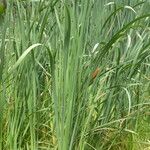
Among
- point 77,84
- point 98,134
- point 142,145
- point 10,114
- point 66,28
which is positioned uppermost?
point 66,28

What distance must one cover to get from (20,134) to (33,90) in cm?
18

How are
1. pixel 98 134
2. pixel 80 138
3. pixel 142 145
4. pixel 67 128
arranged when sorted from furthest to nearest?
1. pixel 142 145
2. pixel 98 134
3. pixel 80 138
4. pixel 67 128

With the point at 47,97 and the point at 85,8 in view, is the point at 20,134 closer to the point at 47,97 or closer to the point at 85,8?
the point at 47,97

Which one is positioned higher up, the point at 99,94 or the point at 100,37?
the point at 100,37

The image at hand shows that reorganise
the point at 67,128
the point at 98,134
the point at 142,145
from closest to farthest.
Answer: the point at 67,128, the point at 98,134, the point at 142,145

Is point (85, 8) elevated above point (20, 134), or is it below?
above

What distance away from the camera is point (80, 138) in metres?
1.33

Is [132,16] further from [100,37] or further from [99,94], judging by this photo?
[99,94]

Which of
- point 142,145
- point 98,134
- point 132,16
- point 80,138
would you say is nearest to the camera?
point 80,138

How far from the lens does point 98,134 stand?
1477 millimetres

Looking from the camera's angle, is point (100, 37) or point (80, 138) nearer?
point (80, 138)

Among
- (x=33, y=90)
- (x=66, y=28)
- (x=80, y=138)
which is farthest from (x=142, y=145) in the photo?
(x=66, y=28)

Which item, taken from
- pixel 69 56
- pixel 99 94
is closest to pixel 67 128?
pixel 69 56

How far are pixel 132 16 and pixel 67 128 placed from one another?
1024 millimetres
